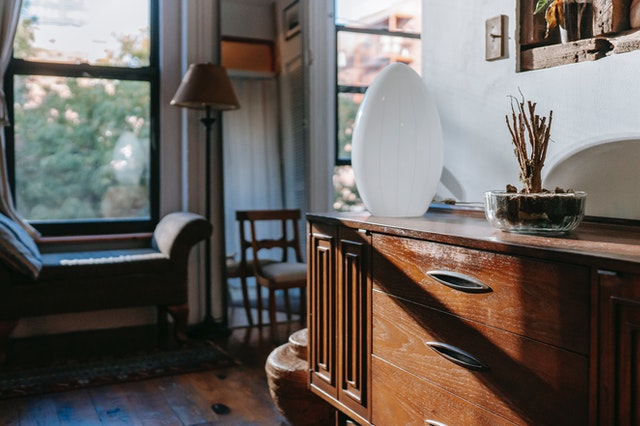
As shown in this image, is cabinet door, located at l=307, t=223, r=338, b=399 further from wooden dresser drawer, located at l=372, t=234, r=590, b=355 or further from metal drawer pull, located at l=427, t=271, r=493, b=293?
metal drawer pull, located at l=427, t=271, r=493, b=293

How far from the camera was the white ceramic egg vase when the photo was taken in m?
1.80

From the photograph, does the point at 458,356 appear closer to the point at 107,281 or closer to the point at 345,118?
the point at 107,281

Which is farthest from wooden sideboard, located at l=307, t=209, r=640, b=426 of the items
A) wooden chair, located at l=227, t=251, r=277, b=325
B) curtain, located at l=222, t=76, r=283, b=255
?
curtain, located at l=222, t=76, r=283, b=255

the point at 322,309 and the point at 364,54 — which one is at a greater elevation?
the point at 364,54

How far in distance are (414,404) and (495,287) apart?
1.40ft

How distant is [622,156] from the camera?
→ 1.52m

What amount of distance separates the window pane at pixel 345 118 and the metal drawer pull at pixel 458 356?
3.15 metres

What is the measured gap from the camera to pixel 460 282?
1356mm

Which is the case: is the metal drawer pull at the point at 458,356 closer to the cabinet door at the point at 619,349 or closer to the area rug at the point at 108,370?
the cabinet door at the point at 619,349

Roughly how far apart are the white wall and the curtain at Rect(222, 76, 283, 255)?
2123 millimetres

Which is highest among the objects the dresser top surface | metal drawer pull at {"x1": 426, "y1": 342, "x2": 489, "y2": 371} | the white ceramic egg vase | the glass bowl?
the white ceramic egg vase

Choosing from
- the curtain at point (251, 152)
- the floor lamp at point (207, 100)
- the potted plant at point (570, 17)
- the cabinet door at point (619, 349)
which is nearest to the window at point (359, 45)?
the curtain at point (251, 152)

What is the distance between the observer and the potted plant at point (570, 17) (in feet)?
5.10

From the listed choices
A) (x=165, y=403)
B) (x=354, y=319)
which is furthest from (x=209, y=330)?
(x=354, y=319)
